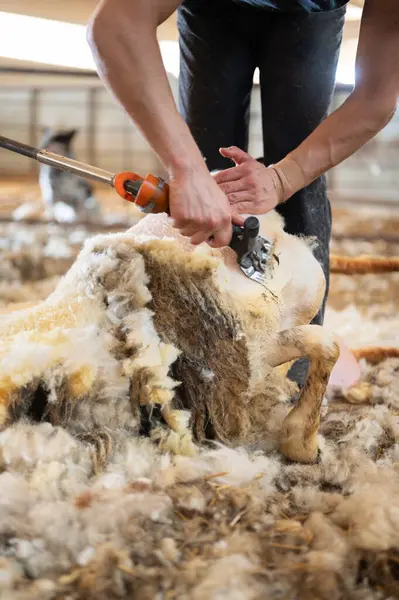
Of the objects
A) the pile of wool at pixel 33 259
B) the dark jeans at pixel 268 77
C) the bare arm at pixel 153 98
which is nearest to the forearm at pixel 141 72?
the bare arm at pixel 153 98

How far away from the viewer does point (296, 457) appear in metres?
1.14

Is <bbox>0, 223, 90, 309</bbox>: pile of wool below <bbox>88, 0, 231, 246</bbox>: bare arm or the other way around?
below

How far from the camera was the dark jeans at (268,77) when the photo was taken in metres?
1.47

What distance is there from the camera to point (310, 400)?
3.73ft

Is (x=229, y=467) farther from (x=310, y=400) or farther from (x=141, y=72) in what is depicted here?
(x=141, y=72)

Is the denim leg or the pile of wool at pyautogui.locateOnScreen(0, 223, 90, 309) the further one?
the pile of wool at pyautogui.locateOnScreen(0, 223, 90, 309)

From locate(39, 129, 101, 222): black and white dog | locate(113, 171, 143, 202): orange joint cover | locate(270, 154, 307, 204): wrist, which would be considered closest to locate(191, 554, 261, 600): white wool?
locate(113, 171, 143, 202): orange joint cover

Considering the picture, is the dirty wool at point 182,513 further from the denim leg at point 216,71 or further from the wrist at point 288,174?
the denim leg at point 216,71

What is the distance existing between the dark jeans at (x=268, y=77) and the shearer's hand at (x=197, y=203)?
1.66 ft

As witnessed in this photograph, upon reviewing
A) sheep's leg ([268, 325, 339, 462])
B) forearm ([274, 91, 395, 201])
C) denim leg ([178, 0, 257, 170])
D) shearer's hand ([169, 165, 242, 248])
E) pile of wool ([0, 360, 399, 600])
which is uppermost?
denim leg ([178, 0, 257, 170])

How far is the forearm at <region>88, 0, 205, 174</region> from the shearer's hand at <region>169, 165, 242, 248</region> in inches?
0.8

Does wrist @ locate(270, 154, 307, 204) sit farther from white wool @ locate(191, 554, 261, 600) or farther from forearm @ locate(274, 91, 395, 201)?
white wool @ locate(191, 554, 261, 600)

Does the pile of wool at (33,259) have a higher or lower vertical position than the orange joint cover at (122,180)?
lower

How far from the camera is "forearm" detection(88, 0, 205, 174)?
1.03 meters
